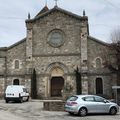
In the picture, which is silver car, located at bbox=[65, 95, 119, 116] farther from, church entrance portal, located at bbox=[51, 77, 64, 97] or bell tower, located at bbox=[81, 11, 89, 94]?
church entrance portal, located at bbox=[51, 77, 64, 97]

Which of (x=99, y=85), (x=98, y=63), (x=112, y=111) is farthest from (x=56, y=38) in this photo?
(x=112, y=111)

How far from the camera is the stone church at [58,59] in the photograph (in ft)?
142

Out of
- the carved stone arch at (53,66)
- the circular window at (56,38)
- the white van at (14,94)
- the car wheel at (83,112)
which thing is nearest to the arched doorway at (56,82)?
the carved stone arch at (53,66)

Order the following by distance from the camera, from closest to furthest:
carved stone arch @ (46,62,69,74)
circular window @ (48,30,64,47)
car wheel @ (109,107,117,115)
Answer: car wheel @ (109,107,117,115)
carved stone arch @ (46,62,69,74)
circular window @ (48,30,64,47)

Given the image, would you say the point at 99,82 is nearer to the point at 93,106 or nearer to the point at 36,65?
the point at 36,65

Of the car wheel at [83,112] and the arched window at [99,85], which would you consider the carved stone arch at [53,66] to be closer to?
the arched window at [99,85]

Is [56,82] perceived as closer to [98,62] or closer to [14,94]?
[98,62]

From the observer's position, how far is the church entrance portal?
147 ft

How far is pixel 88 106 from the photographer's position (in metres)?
24.0

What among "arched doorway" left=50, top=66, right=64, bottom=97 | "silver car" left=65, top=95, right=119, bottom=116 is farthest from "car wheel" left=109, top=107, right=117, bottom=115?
"arched doorway" left=50, top=66, right=64, bottom=97

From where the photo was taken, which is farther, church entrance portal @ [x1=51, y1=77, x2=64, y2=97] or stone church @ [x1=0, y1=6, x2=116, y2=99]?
church entrance portal @ [x1=51, y1=77, x2=64, y2=97]

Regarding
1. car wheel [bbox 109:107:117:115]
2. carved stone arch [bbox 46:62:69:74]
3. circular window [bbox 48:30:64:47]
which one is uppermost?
circular window [bbox 48:30:64:47]

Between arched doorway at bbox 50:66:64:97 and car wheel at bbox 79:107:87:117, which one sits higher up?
arched doorway at bbox 50:66:64:97

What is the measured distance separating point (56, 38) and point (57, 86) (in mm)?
6238
